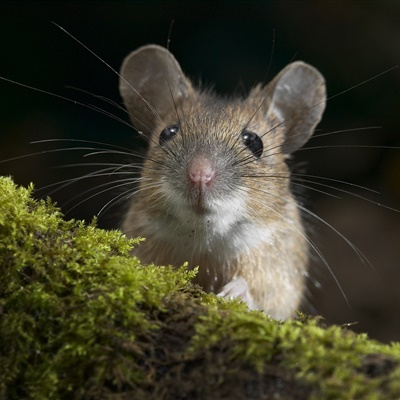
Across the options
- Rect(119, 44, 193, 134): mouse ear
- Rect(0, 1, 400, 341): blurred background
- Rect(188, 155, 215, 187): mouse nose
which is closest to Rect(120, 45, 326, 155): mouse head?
Rect(119, 44, 193, 134): mouse ear

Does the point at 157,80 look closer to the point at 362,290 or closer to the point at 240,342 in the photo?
the point at 240,342

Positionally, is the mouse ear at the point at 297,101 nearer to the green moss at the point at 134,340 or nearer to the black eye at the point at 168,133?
the black eye at the point at 168,133

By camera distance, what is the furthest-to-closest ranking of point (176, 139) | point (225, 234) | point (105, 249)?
1. point (176, 139)
2. point (225, 234)
3. point (105, 249)

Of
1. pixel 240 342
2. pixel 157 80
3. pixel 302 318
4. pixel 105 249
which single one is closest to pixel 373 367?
pixel 240 342

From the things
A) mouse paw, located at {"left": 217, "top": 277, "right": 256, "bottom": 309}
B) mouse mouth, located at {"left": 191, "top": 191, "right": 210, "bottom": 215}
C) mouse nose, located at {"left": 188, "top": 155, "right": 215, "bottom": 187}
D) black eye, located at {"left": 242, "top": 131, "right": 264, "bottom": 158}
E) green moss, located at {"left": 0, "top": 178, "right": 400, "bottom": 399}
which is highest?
black eye, located at {"left": 242, "top": 131, "right": 264, "bottom": 158}

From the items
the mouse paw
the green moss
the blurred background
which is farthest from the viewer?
the blurred background

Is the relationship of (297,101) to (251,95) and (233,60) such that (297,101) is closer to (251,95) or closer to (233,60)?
(251,95)

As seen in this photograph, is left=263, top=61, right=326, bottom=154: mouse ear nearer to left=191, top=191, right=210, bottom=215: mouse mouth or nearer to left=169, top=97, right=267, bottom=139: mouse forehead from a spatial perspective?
left=169, top=97, right=267, bottom=139: mouse forehead
